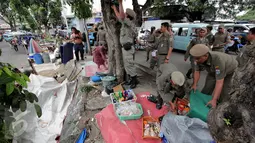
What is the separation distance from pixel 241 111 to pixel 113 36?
297cm

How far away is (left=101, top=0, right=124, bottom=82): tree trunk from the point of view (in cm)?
324

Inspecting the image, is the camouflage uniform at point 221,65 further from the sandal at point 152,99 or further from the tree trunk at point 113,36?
the tree trunk at point 113,36

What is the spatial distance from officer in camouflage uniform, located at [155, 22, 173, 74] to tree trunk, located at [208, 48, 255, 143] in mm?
2821

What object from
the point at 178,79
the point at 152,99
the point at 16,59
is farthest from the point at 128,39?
the point at 16,59

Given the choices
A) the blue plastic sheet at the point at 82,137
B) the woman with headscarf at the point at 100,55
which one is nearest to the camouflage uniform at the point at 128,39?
the woman with headscarf at the point at 100,55

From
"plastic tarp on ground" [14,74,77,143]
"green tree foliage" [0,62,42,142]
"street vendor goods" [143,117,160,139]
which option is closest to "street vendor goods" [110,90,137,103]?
"street vendor goods" [143,117,160,139]

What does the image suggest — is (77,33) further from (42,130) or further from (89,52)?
(42,130)

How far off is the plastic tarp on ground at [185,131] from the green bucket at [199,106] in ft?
0.62

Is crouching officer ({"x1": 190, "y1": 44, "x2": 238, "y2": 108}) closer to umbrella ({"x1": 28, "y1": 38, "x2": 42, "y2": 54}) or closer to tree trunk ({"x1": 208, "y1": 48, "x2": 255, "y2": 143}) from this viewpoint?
tree trunk ({"x1": 208, "y1": 48, "x2": 255, "y2": 143})

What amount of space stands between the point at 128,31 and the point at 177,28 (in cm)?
684

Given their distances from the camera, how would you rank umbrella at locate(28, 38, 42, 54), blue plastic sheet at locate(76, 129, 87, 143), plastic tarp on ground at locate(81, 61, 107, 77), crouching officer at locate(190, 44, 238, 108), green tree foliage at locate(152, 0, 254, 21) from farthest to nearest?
green tree foliage at locate(152, 0, 254, 21) → umbrella at locate(28, 38, 42, 54) → plastic tarp on ground at locate(81, 61, 107, 77) → blue plastic sheet at locate(76, 129, 87, 143) → crouching officer at locate(190, 44, 238, 108)

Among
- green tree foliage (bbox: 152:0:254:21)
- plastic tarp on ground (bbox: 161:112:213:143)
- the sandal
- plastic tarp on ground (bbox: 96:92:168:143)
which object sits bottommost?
plastic tarp on ground (bbox: 96:92:168:143)

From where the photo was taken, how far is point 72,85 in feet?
12.9

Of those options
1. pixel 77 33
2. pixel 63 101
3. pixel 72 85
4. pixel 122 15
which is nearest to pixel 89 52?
pixel 77 33
